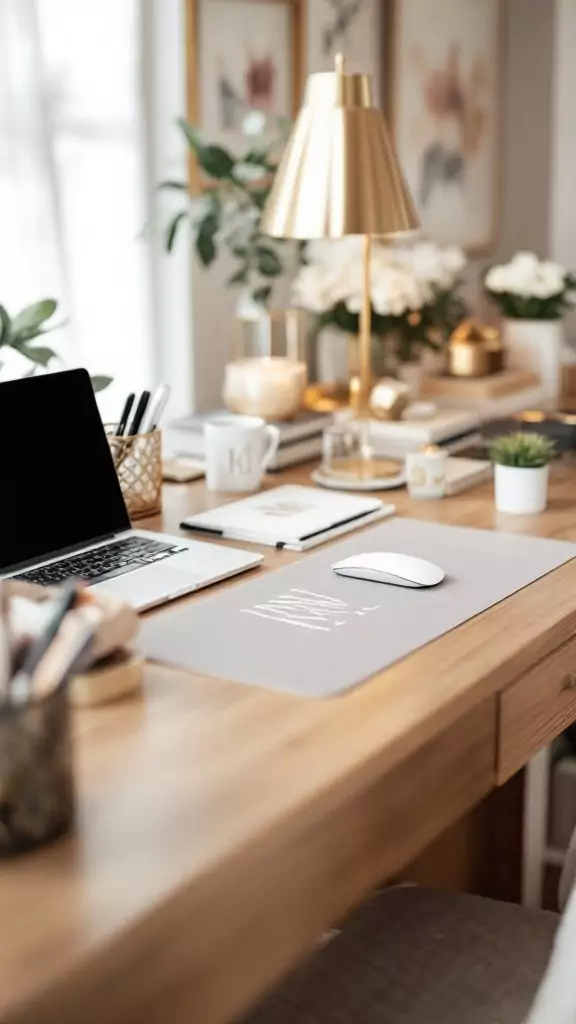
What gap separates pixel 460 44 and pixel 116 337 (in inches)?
53.9

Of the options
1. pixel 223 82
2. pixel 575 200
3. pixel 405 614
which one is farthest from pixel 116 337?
pixel 575 200

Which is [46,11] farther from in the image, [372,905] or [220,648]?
[372,905]

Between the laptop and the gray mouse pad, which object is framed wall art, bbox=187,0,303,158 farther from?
the gray mouse pad

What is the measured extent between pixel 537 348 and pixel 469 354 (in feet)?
0.76

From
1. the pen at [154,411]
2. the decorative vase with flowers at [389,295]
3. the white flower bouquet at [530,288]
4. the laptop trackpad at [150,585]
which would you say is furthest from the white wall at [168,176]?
the laptop trackpad at [150,585]

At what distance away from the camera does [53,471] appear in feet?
4.86

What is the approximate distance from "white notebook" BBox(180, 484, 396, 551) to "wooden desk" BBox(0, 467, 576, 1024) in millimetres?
329

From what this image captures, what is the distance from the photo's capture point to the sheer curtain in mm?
1959

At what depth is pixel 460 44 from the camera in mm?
3080

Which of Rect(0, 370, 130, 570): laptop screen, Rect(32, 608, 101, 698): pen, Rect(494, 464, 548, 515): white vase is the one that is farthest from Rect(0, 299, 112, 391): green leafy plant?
Rect(32, 608, 101, 698): pen

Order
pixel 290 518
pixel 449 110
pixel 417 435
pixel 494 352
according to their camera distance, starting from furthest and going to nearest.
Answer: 1. pixel 449 110
2. pixel 494 352
3. pixel 417 435
4. pixel 290 518

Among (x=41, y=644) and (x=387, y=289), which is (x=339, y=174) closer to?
(x=387, y=289)

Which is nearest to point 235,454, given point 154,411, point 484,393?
point 154,411

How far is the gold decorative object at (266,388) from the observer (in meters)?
2.03
